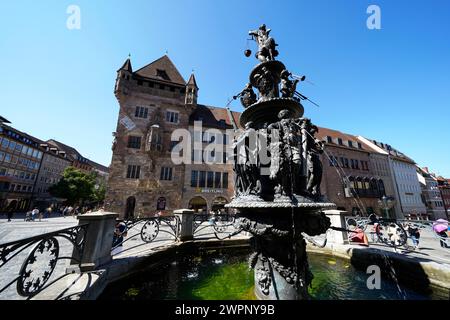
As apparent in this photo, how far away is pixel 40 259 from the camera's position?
5660 mm

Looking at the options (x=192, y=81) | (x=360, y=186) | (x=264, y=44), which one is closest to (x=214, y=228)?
(x=264, y=44)

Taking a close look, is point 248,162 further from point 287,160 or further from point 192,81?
point 192,81

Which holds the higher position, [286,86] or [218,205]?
[286,86]

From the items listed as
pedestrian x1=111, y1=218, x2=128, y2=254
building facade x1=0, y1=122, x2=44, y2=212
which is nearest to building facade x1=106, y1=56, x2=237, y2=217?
pedestrian x1=111, y1=218, x2=128, y2=254

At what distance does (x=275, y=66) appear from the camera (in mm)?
4875

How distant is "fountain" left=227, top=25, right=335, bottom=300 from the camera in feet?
10.9

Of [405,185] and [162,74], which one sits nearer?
[162,74]

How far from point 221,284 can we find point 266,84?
17.3ft

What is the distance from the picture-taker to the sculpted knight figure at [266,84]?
488cm

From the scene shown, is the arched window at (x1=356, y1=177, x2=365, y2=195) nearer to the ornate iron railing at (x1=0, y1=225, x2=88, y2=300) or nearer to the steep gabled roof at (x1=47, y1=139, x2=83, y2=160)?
the ornate iron railing at (x1=0, y1=225, x2=88, y2=300)

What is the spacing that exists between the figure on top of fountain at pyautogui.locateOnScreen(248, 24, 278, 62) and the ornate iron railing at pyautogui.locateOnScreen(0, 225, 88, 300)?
6.27 metres

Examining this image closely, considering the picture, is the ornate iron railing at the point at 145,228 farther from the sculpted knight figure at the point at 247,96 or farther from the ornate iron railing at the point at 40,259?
the sculpted knight figure at the point at 247,96
